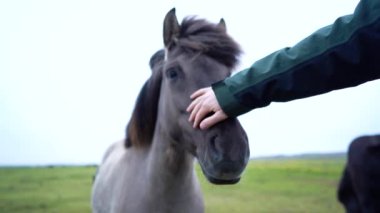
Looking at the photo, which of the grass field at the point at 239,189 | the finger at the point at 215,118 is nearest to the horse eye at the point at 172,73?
the finger at the point at 215,118

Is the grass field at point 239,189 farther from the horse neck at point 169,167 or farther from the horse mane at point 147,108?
the horse neck at point 169,167

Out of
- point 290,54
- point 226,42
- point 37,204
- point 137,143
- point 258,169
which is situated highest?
point 290,54

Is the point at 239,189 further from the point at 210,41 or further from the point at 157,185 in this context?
the point at 210,41

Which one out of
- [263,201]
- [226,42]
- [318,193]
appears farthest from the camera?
[263,201]

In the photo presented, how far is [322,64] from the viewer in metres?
0.81

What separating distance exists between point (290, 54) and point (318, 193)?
3789 mm

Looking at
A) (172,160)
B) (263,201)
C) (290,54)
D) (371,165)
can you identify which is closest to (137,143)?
(172,160)

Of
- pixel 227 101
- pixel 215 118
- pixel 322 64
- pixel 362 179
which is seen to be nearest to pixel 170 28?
pixel 215 118

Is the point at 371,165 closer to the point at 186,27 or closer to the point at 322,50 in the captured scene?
the point at 322,50

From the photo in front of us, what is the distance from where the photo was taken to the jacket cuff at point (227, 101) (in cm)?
100

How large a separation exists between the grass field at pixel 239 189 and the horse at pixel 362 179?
337 centimetres

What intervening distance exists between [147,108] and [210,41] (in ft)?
1.94

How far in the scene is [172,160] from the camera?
226cm

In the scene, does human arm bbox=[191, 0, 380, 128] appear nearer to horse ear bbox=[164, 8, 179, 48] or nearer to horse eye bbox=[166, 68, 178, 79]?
horse eye bbox=[166, 68, 178, 79]
